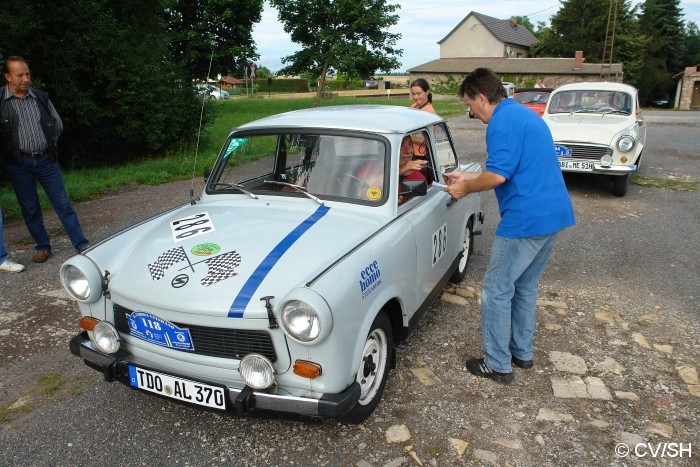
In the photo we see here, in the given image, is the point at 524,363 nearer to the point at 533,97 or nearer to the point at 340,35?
the point at 533,97

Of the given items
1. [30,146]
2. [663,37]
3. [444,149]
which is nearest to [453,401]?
[444,149]

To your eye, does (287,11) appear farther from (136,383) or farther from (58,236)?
(136,383)

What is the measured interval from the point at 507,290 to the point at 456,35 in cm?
6932

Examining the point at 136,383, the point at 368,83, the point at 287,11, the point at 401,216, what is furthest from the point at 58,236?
the point at 368,83

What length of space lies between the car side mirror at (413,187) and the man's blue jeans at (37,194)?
13.0 feet

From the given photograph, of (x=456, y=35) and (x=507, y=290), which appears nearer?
(x=507, y=290)

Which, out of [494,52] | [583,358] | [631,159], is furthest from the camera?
[494,52]

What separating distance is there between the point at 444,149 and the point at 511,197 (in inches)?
65.4

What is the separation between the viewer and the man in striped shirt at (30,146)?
520 cm

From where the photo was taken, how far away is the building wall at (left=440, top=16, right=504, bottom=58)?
6406 cm

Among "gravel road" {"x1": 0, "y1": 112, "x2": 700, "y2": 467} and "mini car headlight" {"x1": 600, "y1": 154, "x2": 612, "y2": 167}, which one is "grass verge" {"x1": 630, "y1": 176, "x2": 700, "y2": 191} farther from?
"gravel road" {"x1": 0, "y1": 112, "x2": 700, "y2": 467}

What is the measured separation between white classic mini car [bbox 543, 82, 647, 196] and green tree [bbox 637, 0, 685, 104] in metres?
52.5

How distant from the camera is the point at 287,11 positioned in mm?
33719

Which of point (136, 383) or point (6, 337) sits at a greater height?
point (136, 383)
